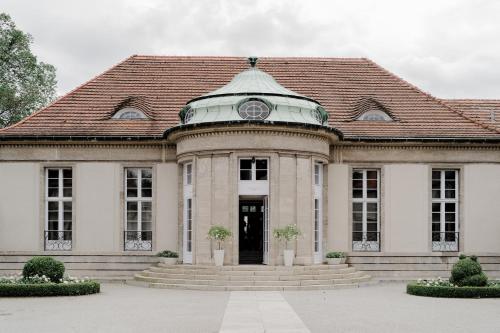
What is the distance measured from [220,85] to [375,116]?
730 cm

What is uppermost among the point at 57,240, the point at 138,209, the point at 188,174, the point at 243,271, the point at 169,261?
the point at 188,174

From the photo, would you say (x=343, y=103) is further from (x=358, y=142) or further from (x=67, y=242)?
(x=67, y=242)

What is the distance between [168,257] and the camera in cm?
2886

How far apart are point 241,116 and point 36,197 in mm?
9625

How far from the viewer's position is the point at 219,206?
27.7 meters

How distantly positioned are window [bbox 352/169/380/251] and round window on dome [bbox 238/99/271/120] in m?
5.52

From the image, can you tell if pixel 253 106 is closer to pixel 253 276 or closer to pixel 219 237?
pixel 219 237

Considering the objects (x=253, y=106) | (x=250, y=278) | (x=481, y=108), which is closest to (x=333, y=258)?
(x=250, y=278)

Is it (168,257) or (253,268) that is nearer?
(253,268)

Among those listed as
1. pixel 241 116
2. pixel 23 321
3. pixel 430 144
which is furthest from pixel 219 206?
pixel 23 321

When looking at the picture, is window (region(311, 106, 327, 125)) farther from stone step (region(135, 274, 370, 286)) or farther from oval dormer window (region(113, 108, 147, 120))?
oval dormer window (region(113, 108, 147, 120))

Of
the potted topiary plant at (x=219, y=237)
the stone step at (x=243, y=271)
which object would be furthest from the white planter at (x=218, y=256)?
the stone step at (x=243, y=271)

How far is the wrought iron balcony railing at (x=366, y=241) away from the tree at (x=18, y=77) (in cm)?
2443

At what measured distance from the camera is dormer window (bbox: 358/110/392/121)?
32188mm
